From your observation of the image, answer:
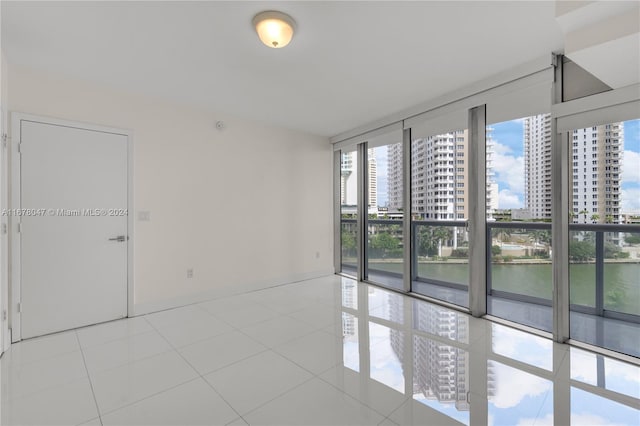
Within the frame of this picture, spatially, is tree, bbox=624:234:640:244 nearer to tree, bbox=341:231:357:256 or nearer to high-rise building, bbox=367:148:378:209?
high-rise building, bbox=367:148:378:209

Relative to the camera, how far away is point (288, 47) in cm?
248

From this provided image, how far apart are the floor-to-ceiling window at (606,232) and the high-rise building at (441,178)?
2.62 ft

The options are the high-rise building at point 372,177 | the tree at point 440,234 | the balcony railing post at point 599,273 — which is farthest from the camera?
the high-rise building at point 372,177

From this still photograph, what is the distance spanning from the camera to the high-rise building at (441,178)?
3529 millimetres

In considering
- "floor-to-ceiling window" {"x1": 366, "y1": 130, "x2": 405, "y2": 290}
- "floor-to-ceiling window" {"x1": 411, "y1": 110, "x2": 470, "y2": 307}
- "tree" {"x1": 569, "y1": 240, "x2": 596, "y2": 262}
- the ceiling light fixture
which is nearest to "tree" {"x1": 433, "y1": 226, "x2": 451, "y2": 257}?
"floor-to-ceiling window" {"x1": 411, "y1": 110, "x2": 470, "y2": 307}

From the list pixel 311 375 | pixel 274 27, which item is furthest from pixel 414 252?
pixel 274 27

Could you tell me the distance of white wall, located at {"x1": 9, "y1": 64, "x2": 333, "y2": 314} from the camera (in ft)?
10.7

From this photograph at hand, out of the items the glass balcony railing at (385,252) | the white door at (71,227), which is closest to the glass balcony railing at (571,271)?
the glass balcony railing at (385,252)

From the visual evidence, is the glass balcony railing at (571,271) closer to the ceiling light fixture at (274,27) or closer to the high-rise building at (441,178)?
the high-rise building at (441,178)

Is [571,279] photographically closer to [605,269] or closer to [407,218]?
[605,269]

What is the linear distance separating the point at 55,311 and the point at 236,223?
2141 millimetres

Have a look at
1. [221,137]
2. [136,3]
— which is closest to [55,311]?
[221,137]

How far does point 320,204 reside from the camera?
17.4ft

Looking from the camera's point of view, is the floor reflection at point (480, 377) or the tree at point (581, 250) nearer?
the floor reflection at point (480, 377)
